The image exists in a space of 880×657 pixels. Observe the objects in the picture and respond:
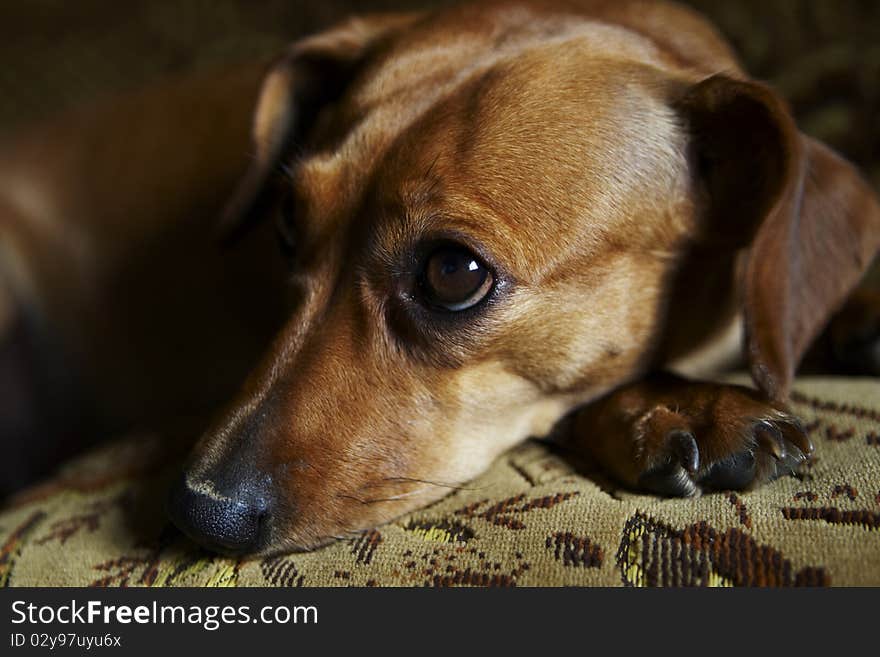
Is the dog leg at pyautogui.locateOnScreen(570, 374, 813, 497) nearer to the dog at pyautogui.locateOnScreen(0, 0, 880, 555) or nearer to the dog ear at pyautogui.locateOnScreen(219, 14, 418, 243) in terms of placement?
the dog at pyautogui.locateOnScreen(0, 0, 880, 555)

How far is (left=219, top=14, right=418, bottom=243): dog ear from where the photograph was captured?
6.38 ft

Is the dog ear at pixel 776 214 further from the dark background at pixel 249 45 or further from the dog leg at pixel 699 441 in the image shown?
the dark background at pixel 249 45

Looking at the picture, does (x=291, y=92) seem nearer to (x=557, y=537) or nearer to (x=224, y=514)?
(x=224, y=514)

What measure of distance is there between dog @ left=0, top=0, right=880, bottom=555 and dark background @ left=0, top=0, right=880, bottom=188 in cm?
58

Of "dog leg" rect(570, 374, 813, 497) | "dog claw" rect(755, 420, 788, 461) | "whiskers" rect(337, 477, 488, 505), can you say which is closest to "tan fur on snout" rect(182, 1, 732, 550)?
"whiskers" rect(337, 477, 488, 505)

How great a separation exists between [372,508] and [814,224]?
0.87 meters

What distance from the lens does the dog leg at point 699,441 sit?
125 centimetres

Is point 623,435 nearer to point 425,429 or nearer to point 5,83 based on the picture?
point 425,429

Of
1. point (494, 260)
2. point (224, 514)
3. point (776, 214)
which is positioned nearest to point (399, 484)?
point (224, 514)

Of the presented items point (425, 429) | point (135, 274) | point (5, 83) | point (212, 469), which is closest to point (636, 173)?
point (425, 429)

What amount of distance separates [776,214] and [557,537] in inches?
24.7

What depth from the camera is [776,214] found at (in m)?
1.38

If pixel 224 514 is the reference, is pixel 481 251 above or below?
above

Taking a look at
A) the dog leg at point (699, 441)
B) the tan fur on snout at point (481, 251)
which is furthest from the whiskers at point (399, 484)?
the dog leg at point (699, 441)
